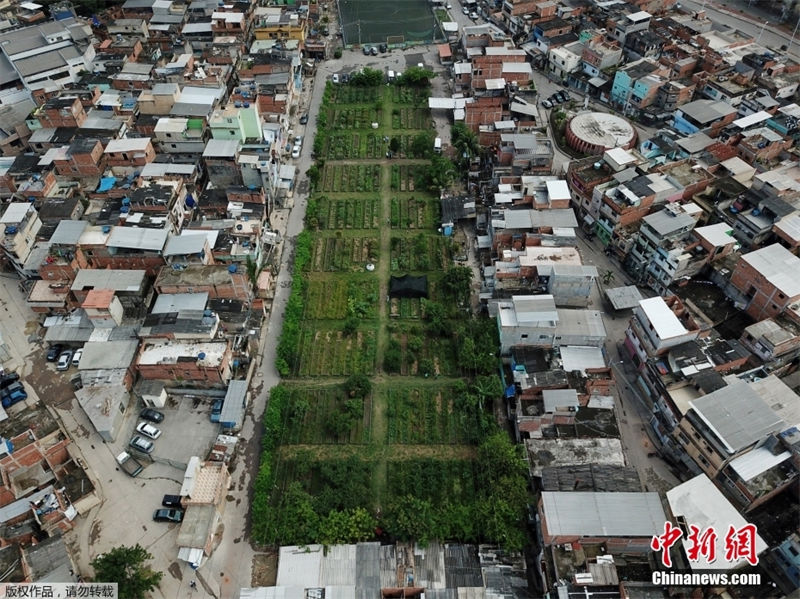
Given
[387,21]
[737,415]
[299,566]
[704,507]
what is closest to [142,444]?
[299,566]

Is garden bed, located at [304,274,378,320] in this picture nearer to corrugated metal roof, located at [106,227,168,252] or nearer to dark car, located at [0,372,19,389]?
corrugated metal roof, located at [106,227,168,252]

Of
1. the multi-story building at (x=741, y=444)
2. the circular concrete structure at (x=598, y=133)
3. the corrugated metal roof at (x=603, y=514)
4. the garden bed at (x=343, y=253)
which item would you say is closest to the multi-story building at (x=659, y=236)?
the multi-story building at (x=741, y=444)

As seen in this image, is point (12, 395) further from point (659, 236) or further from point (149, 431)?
point (659, 236)

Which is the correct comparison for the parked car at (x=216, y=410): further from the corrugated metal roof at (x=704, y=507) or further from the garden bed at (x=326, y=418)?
the corrugated metal roof at (x=704, y=507)

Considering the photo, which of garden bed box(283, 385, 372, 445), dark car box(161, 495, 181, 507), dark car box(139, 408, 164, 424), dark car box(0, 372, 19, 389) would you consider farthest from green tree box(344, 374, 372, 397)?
dark car box(0, 372, 19, 389)

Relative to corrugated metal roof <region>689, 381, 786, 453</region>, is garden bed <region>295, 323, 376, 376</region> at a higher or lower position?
lower

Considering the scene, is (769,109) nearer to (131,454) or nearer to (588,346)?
(588,346)

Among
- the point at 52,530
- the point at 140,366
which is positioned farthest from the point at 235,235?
the point at 52,530
